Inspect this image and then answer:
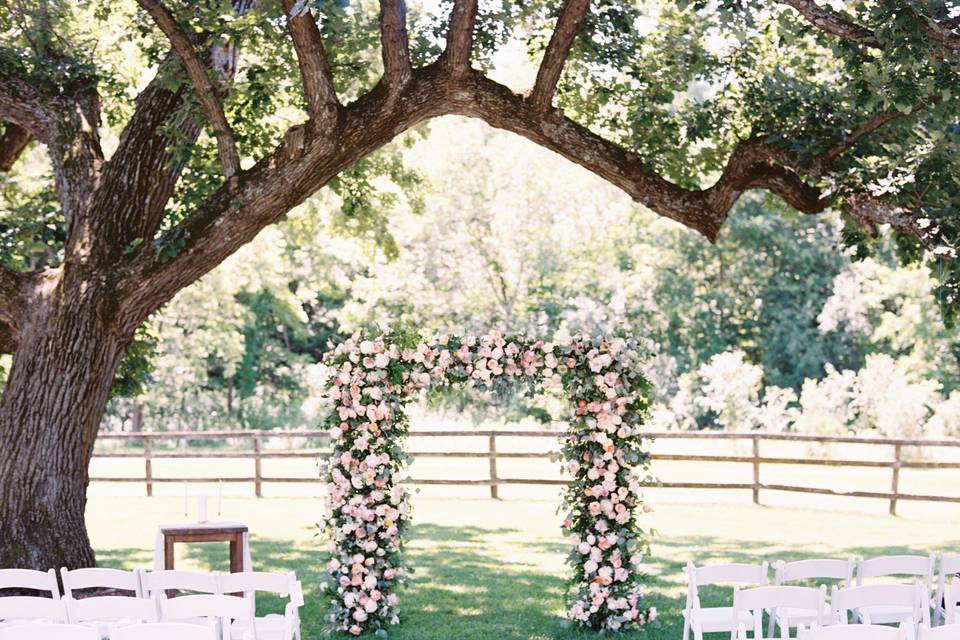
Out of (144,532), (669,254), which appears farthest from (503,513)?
(669,254)

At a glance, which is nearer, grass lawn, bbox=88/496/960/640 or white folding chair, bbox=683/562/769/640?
white folding chair, bbox=683/562/769/640

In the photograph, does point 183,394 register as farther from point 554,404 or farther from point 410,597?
point 410,597

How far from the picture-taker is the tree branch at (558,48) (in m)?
9.34

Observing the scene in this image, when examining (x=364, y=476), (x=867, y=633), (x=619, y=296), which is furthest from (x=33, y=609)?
(x=619, y=296)

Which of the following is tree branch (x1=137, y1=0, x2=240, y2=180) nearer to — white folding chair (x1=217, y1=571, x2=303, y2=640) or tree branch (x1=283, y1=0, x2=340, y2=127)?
tree branch (x1=283, y1=0, x2=340, y2=127)

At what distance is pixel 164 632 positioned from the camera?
5336mm

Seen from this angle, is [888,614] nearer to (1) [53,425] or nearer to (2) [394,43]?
(2) [394,43]

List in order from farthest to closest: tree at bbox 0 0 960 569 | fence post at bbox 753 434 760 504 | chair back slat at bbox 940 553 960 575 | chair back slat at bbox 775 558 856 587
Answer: fence post at bbox 753 434 760 504 → tree at bbox 0 0 960 569 → chair back slat at bbox 940 553 960 575 → chair back slat at bbox 775 558 856 587

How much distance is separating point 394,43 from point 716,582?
481 centimetres

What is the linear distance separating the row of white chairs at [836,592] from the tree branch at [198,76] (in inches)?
196

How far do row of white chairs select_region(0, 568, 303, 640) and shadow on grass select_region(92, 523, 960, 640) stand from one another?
2.01m

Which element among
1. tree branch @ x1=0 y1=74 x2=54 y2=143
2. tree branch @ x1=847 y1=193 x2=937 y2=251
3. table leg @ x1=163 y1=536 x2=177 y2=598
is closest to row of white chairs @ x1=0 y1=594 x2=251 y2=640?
table leg @ x1=163 y1=536 x2=177 y2=598

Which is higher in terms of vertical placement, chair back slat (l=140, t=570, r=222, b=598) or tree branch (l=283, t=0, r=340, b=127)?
tree branch (l=283, t=0, r=340, b=127)

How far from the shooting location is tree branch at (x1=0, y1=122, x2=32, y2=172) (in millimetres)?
12406
